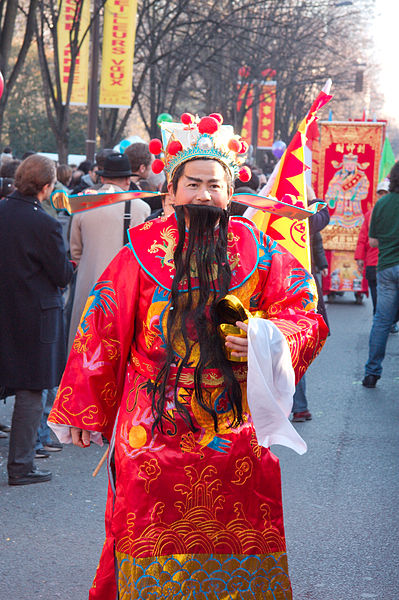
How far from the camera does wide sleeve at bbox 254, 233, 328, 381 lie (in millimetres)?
3084

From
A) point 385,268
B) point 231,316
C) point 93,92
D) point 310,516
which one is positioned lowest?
point 310,516

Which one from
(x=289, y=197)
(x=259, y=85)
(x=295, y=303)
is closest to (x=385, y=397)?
(x=289, y=197)

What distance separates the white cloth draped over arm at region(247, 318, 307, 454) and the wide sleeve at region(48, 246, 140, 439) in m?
0.47

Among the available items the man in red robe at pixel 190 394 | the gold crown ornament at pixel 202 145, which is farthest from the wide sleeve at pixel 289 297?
the gold crown ornament at pixel 202 145

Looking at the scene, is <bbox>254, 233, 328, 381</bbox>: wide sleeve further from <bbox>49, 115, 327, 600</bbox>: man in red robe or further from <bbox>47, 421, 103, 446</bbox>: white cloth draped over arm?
<bbox>47, 421, 103, 446</bbox>: white cloth draped over arm

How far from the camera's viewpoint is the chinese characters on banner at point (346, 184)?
14695 millimetres

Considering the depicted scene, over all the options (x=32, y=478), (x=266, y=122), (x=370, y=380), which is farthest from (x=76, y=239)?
(x=266, y=122)

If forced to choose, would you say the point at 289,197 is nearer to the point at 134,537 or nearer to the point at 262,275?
the point at 262,275

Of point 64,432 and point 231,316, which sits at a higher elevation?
point 231,316

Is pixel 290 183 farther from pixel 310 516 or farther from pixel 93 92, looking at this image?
pixel 93 92

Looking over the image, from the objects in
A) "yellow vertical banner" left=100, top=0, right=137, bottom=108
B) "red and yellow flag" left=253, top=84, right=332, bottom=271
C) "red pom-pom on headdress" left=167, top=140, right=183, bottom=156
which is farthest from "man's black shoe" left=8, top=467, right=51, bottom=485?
"yellow vertical banner" left=100, top=0, right=137, bottom=108

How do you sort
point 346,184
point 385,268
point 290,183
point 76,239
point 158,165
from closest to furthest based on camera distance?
1. point 158,165
2. point 290,183
3. point 76,239
4. point 385,268
5. point 346,184

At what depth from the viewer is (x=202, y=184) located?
312 cm

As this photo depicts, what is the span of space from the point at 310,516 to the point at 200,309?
2408 millimetres
